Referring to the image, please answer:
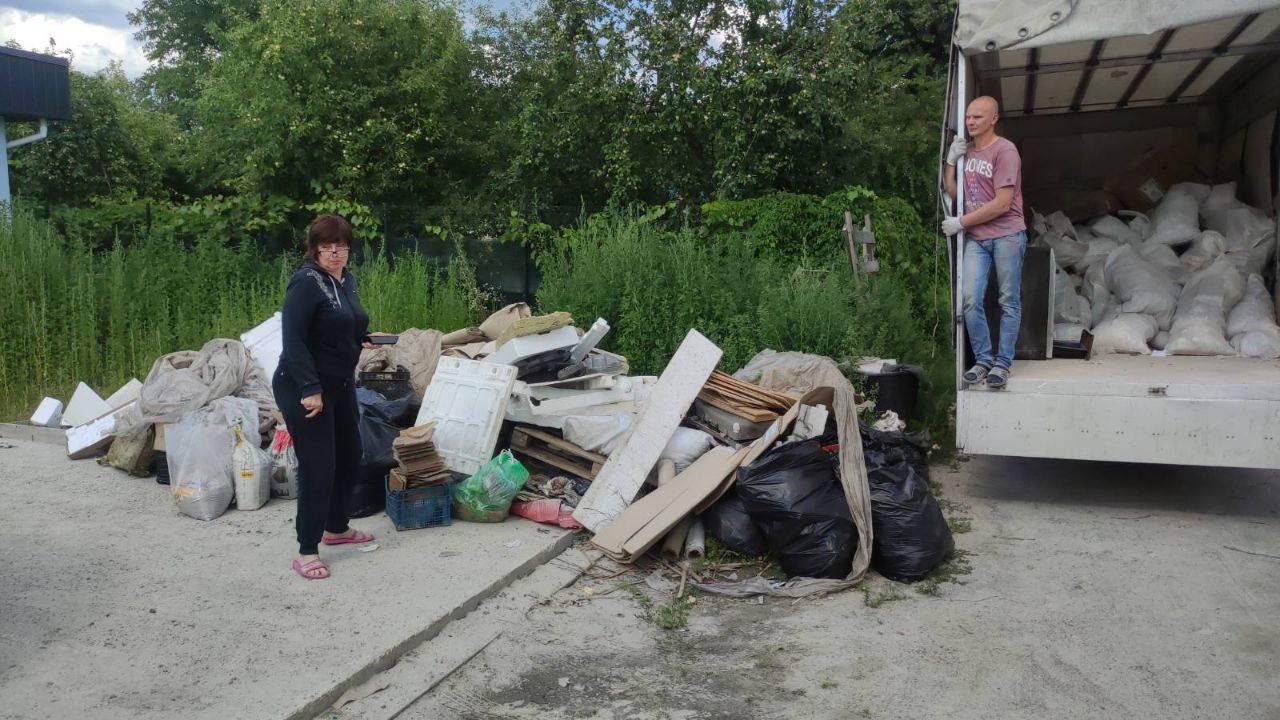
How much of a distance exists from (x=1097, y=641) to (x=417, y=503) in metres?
3.53

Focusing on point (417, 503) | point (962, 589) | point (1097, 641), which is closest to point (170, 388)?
point (417, 503)

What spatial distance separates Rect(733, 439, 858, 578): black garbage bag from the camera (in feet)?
16.9

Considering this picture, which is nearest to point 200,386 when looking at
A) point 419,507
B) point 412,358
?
point 412,358

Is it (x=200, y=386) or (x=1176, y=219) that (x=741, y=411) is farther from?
(x=1176, y=219)

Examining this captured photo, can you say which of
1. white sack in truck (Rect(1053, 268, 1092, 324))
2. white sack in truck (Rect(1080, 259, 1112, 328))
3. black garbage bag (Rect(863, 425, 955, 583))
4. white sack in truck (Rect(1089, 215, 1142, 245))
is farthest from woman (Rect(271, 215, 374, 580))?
white sack in truck (Rect(1089, 215, 1142, 245))

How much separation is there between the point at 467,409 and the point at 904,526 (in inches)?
109

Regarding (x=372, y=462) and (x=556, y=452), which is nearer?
(x=372, y=462)

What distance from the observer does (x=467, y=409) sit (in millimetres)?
6434

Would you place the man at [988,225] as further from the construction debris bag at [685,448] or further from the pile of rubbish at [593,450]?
the construction debris bag at [685,448]

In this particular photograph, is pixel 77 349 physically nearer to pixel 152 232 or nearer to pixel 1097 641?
pixel 152 232

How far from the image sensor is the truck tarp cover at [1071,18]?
5668 mm

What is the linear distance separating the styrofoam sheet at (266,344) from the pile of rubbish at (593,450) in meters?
0.02

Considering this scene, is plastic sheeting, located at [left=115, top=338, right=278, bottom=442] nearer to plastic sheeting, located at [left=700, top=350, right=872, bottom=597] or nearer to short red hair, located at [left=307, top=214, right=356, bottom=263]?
short red hair, located at [left=307, top=214, right=356, bottom=263]

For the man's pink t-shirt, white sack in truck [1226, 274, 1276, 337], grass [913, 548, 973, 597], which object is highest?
the man's pink t-shirt
